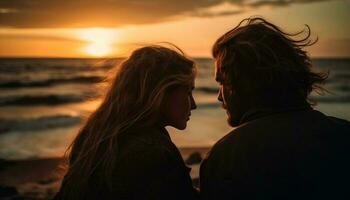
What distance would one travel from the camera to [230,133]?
2.08 m

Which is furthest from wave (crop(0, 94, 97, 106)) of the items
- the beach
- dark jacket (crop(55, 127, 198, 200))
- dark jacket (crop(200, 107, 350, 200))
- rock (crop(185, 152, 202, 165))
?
dark jacket (crop(200, 107, 350, 200))

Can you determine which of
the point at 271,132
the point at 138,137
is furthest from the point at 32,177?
the point at 271,132

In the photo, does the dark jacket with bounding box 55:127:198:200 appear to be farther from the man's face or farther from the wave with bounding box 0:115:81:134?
the wave with bounding box 0:115:81:134

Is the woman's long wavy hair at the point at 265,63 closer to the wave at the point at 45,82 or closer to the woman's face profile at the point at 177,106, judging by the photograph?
the woman's face profile at the point at 177,106

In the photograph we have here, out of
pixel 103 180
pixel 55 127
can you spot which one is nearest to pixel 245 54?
pixel 103 180

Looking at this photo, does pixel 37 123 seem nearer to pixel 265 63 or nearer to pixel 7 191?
pixel 7 191

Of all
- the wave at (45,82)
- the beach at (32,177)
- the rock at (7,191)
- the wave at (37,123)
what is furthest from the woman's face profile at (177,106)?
the wave at (45,82)

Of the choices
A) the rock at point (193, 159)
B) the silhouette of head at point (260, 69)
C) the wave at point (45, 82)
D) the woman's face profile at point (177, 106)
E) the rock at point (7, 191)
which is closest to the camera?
the silhouette of head at point (260, 69)

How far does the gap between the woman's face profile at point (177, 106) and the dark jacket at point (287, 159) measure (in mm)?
669

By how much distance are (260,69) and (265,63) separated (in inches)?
1.6

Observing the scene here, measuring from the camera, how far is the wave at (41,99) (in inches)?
912

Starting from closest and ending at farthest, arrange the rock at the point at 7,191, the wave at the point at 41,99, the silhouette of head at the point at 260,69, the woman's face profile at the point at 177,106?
the silhouette of head at the point at 260,69 < the woman's face profile at the point at 177,106 < the rock at the point at 7,191 < the wave at the point at 41,99

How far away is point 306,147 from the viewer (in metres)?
1.92

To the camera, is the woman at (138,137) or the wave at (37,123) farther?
the wave at (37,123)
